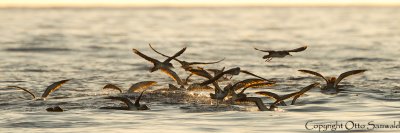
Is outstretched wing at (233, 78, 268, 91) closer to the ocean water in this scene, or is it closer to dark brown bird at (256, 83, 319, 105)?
dark brown bird at (256, 83, 319, 105)

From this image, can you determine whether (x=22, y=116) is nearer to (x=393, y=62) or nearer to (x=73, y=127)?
(x=73, y=127)

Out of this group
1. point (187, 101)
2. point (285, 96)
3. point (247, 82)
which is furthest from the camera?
point (187, 101)

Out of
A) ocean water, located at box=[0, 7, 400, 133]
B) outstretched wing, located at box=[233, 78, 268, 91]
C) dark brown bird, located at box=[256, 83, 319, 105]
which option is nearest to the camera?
ocean water, located at box=[0, 7, 400, 133]

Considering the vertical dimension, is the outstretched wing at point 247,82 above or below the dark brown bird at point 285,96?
above

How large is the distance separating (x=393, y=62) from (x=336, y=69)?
2.73m

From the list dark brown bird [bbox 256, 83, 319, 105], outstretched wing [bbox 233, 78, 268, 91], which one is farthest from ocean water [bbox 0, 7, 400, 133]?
outstretched wing [bbox 233, 78, 268, 91]

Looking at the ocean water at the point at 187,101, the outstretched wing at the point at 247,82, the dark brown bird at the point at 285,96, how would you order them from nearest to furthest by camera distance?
the ocean water at the point at 187,101, the dark brown bird at the point at 285,96, the outstretched wing at the point at 247,82

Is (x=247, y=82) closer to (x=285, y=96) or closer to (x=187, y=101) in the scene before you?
(x=285, y=96)

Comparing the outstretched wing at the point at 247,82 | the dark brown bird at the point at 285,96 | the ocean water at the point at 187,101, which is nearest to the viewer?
the ocean water at the point at 187,101

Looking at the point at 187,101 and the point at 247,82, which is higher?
the point at 247,82

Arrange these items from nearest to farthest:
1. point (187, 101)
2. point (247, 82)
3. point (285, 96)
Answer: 1. point (285, 96)
2. point (247, 82)
3. point (187, 101)

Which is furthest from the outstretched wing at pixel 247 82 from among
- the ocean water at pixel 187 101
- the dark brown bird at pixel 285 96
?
the ocean water at pixel 187 101

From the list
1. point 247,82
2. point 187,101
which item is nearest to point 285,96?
point 247,82

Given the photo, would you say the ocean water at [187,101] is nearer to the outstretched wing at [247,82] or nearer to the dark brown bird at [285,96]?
the dark brown bird at [285,96]
